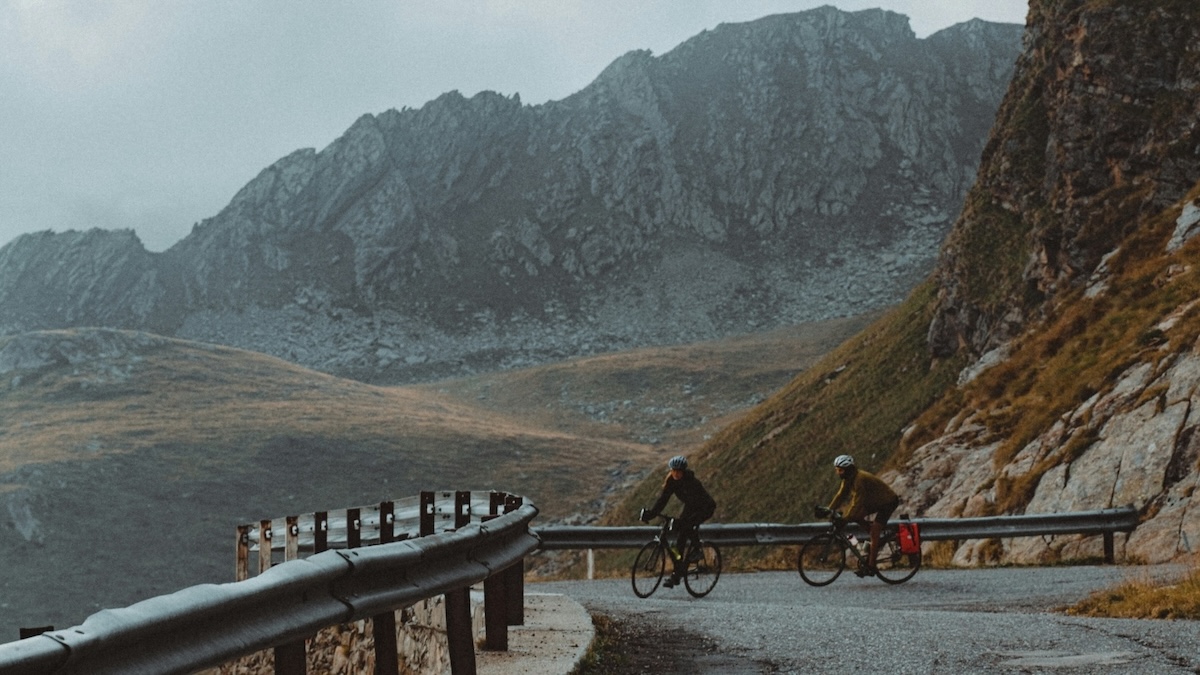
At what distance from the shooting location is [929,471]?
32.3 meters

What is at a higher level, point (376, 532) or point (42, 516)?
point (376, 532)

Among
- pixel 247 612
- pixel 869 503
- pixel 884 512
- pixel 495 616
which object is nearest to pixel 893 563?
pixel 884 512

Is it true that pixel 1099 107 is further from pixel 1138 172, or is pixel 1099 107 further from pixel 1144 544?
pixel 1144 544

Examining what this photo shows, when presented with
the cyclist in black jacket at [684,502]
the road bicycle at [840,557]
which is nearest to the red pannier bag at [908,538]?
the road bicycle at [840,557]

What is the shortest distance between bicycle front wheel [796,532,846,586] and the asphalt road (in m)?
1.46

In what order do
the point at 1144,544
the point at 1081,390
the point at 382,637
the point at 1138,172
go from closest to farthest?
the point at 382,637 → the point at 1144,544 → the point at 1081,390 → the point at 1138,172

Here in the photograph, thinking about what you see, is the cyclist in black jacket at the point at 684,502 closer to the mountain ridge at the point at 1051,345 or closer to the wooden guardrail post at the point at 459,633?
the mountain ridge at the point at 1051,345

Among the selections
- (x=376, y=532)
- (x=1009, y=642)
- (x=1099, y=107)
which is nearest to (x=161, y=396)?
(x=1099, y=107)

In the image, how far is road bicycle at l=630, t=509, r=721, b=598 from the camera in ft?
60.1

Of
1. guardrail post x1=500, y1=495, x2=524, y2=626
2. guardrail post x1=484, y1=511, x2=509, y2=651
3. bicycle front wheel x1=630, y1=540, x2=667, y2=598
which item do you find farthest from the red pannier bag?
guardrail post x1=484, y1=511, x2=509, y2=651

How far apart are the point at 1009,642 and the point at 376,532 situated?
10254mm

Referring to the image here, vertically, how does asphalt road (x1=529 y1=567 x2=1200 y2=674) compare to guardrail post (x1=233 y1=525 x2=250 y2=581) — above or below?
above

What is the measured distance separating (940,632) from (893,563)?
8.87 meters

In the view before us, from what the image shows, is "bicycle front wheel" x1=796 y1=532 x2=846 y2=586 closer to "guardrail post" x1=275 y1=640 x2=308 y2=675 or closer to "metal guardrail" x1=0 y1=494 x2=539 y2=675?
"metal guardrail" x1=0 y1=494 x2=539 y2=675
